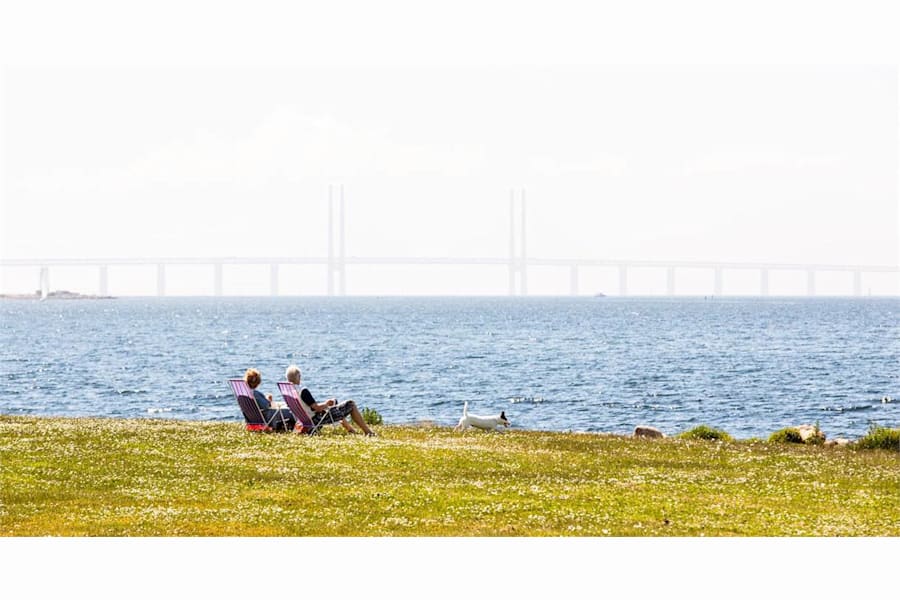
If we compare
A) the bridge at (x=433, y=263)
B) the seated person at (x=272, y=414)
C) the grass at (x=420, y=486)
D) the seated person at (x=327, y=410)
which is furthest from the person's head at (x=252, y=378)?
the bridge at (x=433, y=263)

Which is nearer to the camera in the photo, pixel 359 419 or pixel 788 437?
pixel 359 419

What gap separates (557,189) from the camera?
177 metres

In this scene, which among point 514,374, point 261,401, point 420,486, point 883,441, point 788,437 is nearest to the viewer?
point 420,486

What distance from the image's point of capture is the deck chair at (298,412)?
19656 millimetres

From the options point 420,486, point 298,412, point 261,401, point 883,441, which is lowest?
point 883,441

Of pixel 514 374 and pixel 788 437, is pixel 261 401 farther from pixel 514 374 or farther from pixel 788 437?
pixel 514 374

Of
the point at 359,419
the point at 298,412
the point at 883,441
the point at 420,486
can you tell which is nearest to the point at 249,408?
the point at 298,412

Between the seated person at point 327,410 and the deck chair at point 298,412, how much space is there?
66 mm

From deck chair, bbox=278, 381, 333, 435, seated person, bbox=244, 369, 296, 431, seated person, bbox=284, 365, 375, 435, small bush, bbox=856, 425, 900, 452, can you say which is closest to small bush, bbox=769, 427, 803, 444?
small bush, bbox=856, 425, 900, 452

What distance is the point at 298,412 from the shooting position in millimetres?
20016

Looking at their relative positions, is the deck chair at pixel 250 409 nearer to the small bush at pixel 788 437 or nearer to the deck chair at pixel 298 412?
the deck chair at pixel 298 412

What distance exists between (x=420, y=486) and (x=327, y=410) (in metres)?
5.94

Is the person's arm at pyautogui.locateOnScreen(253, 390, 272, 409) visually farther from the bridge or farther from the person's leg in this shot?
the bridge

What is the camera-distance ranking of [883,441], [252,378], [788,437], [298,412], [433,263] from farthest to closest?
[433,263], [788,437], [883,441], [252,378], [298,412]
